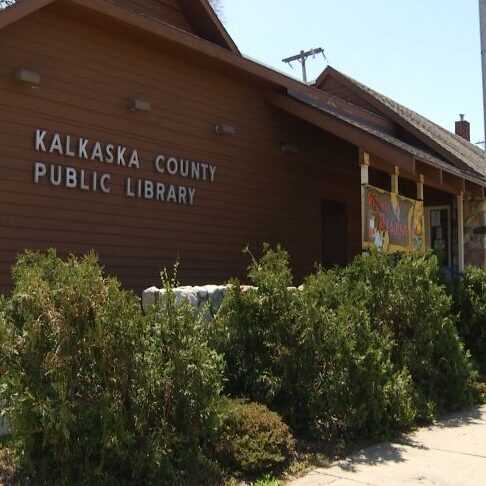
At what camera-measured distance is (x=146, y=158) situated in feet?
31.4

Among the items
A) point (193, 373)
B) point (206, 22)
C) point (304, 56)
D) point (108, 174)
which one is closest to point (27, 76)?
point (108, 174)

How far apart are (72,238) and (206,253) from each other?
2.58m

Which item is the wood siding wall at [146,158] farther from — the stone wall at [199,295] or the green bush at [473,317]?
the green bush at [473,317]

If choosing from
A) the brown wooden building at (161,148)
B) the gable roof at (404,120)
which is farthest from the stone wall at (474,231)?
the gable roof at (404,120)

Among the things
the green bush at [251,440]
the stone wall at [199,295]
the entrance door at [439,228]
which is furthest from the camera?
the entrance door at [439,228]

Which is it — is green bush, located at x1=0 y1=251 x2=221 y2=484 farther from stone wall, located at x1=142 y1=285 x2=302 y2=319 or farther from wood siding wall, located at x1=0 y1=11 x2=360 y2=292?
wood siding wall, located at x1=0 y1=11 x2=360 y2=292

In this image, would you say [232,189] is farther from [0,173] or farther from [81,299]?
[81,299]

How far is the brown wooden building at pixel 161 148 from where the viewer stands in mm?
8172

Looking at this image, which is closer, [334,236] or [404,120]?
[334,236]

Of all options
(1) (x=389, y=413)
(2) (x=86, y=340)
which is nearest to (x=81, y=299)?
(2) (x=86, y=340)

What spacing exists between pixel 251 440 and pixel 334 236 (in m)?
10.0

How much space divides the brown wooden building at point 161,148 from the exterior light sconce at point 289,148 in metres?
0.04

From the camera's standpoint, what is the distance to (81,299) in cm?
449

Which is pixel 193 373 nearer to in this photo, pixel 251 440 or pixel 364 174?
pixel 251 440
